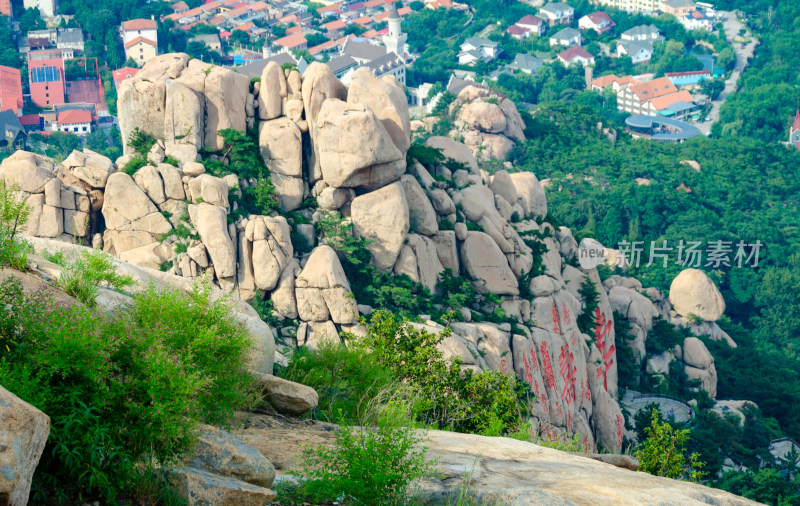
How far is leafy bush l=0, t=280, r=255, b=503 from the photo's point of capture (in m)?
7.19

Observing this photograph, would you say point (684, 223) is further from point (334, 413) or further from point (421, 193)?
point (334, 413)

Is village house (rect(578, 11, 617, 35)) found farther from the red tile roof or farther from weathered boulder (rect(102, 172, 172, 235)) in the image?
weathered boulder (rect(102, 172, 172, 235))

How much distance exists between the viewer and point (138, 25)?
88562 millimetres

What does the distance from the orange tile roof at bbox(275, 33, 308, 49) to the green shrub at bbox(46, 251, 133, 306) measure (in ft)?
264

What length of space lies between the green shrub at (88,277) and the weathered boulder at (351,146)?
40.1ft

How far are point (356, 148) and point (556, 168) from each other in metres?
31.8

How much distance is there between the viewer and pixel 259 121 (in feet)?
82.9

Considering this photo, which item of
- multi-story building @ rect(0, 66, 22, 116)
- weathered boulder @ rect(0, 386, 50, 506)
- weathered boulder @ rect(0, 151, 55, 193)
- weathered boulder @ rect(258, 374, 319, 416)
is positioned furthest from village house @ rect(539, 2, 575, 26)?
weathered boulder @ rect(0, 386, 50, 506)

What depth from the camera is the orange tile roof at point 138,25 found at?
88.0m

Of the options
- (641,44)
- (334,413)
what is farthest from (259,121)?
(641,44)

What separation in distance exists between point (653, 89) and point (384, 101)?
6205 centimetres

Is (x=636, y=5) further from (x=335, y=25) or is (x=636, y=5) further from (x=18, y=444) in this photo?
(x=18, y=444)

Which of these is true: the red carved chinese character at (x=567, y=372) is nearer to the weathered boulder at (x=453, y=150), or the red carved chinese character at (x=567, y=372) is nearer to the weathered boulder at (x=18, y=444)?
the weathered boulder at (x=453, y=150)

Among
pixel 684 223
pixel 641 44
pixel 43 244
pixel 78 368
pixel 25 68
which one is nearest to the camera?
pixel 78 368
